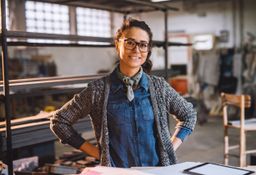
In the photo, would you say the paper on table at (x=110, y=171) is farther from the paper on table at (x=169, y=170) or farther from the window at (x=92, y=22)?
the window at (x=92, y=22)

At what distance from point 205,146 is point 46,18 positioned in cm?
565

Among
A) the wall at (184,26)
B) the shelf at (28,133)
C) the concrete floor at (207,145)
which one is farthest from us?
the wall at (184,26)

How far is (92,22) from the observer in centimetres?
1033

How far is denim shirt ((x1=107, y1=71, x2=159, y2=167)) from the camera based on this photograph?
1658mm

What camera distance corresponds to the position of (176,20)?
30.2 feet

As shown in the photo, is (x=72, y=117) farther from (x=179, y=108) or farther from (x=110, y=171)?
(x=179, y=108)

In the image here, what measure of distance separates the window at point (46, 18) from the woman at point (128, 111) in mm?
7287

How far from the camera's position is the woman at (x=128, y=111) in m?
1.66

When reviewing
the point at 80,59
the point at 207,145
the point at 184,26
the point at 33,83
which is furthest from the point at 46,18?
the point at 33,83

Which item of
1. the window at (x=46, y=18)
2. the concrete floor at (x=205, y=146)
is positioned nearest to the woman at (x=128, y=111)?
the concrete floor at (x=205, y=146)

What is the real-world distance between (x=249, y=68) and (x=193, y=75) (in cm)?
138

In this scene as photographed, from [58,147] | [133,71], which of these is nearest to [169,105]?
[133,71]

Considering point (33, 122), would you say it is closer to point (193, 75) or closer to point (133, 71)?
point (133, 71)

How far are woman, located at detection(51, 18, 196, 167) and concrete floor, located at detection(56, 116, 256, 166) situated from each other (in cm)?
306
